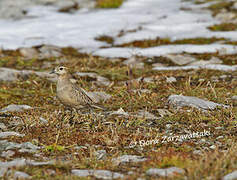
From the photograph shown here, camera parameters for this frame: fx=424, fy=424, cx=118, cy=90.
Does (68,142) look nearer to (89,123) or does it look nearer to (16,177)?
(89,123)

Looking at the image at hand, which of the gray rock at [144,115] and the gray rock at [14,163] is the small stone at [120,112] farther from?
the gray rock at [14,163]

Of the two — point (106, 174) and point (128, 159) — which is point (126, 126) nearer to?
point (128, 159)

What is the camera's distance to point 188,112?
30.4ft

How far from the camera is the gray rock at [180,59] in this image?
1548cm

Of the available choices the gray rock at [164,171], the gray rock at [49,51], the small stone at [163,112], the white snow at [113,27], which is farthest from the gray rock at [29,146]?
the gray rock at [49,51]

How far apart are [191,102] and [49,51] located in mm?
8991

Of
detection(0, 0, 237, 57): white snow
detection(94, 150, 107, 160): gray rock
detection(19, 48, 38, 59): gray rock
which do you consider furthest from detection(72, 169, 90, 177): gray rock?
detection(19, 48, 38, 59): gray rock

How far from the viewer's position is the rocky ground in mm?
5773

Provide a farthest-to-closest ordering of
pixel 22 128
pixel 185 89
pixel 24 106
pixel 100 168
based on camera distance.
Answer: pixel 185 89 < pixel 24 106 < pixel 22 128 < pixel 100 168

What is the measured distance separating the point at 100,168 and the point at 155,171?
801 mm

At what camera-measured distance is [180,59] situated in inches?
617

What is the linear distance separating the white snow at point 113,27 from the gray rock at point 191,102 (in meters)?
6.30

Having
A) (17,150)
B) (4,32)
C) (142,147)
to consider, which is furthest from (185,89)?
(4,32)

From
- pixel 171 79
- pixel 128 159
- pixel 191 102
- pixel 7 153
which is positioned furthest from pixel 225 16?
pixel 7 153
